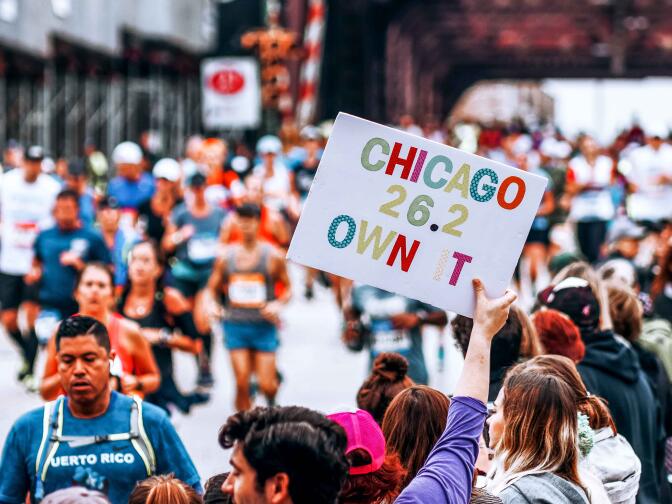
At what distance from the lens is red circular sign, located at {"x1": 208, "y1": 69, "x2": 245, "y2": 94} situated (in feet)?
69.5

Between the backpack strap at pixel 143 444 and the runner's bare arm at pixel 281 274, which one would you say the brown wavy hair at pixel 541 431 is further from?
the runner's bare arm at pixel 281 274

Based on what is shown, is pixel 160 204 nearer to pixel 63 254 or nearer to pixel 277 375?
pixel 63 254

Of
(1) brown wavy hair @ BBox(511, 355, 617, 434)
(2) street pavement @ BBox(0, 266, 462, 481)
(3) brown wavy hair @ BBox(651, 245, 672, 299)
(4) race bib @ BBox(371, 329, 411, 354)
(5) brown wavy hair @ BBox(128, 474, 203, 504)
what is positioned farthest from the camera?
(2) street pavement @ BBox(0, 266, 462, 481)

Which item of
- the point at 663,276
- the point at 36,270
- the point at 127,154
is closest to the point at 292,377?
the point at 36,270

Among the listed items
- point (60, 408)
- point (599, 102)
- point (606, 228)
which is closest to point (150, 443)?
point (60, 408)

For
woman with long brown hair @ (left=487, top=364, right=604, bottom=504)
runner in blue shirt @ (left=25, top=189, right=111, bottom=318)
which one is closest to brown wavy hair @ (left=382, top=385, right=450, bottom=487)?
woman with long brown hair @ (left=487, top=364, right=604, bottom=504)

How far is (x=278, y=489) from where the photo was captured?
9.48 feet

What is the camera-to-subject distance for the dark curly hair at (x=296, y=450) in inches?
114

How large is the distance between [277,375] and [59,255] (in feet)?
6.26

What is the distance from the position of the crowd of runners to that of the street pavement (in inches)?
11.2

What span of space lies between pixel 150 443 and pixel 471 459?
163 centimetres

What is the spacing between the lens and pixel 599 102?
85000mm

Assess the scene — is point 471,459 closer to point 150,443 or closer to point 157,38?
point 150,443

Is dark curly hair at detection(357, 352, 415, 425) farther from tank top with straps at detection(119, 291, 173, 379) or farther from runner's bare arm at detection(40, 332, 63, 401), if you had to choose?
tank top with straps at detection(119, 291, 173, 379)
